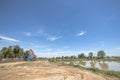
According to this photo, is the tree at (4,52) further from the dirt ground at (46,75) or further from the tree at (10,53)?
the dirt ground at (46,75)

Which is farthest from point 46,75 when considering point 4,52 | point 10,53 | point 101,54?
point 101,54

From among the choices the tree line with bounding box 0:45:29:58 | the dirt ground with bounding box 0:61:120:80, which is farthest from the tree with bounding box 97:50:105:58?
the dirt ground with bounding box 0:61:120:80

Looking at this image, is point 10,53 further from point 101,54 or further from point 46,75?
point 101,54

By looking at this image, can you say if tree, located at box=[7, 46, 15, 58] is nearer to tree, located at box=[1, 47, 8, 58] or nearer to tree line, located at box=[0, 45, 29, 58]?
tree line, located at box=[0, 45, 29, 58]

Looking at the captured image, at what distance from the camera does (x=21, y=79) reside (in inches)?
279

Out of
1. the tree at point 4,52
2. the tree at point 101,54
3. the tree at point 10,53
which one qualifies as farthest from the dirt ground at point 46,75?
the tree at point 101,54

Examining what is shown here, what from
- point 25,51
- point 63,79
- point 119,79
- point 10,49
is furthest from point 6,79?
point 25,51

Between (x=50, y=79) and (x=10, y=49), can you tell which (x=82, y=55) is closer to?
(x=10, y=49)

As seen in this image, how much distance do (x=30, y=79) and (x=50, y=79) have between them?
1378 millimetres

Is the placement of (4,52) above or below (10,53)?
above

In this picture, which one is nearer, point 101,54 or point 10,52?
point 10,52

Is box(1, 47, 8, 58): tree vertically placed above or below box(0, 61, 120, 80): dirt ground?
Result: above

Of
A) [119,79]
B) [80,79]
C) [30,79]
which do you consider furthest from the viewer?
[119,79]

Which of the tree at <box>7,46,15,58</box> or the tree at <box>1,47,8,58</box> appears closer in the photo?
the tree at <box>7,46,15,58</box>
